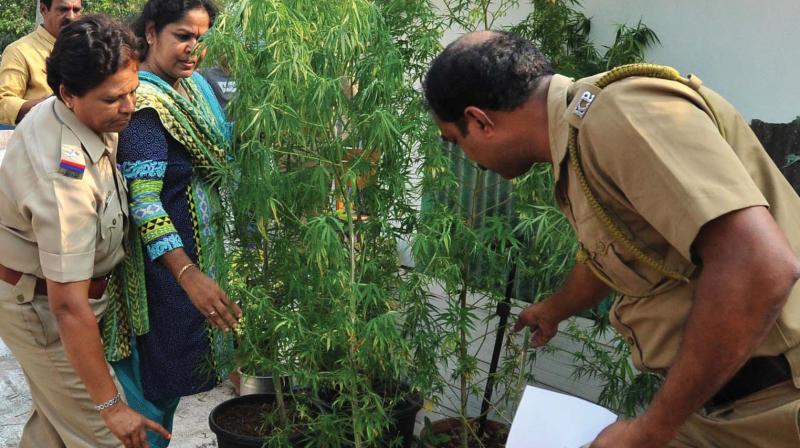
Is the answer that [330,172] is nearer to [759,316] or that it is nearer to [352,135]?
[352,135]

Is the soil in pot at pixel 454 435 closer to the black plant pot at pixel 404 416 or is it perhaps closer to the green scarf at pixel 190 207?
the black plant pot at pixel 404 416

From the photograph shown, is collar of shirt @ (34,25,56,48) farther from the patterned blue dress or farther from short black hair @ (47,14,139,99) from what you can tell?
short black hair @ (47,14,139,99)

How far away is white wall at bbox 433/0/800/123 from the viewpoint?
3268mm

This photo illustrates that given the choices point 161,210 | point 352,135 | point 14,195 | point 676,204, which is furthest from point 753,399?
point 14,195

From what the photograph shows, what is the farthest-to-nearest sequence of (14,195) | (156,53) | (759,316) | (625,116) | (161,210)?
(156,53) → (161,210) → (14,195) → (625,116) → (759,316)

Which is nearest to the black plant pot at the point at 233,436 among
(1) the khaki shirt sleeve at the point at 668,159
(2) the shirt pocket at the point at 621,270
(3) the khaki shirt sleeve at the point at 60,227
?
(3) the khaki shirt sleeve at the point at 60,227

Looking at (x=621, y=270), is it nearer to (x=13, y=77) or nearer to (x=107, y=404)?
(x=107, y=404)

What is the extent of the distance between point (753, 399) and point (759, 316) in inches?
13.9

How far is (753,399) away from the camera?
1.70 m

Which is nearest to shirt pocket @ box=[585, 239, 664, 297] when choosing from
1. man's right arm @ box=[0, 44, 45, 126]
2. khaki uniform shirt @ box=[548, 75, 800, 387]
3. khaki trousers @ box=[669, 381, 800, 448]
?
khaki uniform shirt @ box=[548, 75, 800, 387]

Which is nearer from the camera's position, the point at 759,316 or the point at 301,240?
the point at 759,316

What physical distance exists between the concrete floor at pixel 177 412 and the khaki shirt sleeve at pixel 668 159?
10.8 feet

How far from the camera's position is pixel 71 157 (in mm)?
2539

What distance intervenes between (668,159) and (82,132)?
1.88 m
